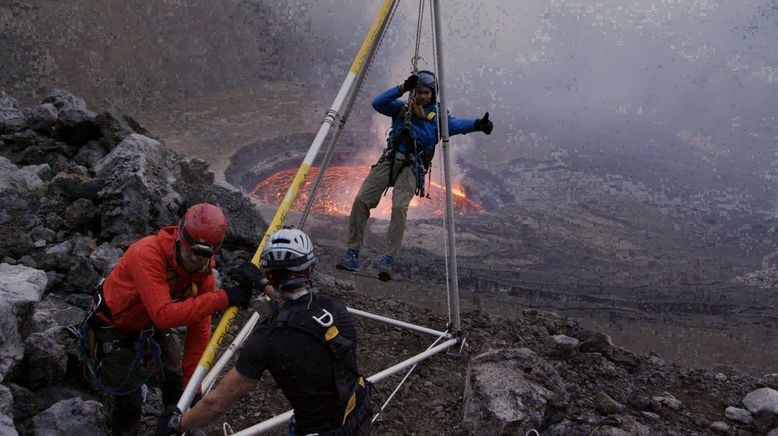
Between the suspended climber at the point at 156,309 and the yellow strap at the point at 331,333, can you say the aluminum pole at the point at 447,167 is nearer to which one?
the suspended climber at the point at 156,309

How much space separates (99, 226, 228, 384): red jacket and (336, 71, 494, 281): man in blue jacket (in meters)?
2.62

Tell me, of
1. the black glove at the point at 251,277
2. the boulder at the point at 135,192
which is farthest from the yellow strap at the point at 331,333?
the boulder at the point at 135,192

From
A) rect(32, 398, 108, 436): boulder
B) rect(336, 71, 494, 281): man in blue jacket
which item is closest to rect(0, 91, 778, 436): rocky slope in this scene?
rect(32, 398, 108, 436): boulder

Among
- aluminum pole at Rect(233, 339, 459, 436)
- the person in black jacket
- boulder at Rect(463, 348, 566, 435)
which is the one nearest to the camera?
the person in black jacket

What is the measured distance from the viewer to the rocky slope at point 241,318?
15.8ft

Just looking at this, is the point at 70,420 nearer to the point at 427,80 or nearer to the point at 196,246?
the point at 196,246

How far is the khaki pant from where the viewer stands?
720 centimetres

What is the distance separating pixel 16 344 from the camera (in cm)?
438

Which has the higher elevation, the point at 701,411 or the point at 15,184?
the point at 15,184

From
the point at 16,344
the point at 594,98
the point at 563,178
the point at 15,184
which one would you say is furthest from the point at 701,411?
the point at 594,98

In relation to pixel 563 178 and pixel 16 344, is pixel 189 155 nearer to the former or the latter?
pixel 563 178

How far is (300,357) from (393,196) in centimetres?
400

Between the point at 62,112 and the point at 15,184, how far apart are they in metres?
2.48

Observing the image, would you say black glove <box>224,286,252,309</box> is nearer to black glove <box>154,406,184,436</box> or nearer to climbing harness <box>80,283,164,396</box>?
black glove <box>154,406,184,436</box>
